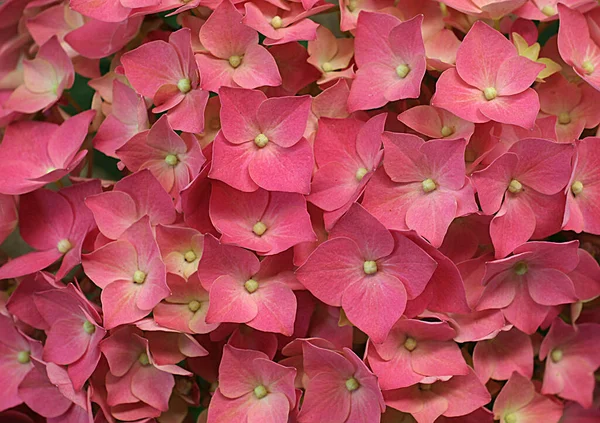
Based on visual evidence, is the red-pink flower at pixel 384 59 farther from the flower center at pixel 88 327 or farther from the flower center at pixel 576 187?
the flower center at pixel 88 327

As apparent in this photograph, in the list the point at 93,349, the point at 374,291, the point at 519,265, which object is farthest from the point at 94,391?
the point at 519,265

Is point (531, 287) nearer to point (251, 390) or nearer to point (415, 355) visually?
point (415, 355)

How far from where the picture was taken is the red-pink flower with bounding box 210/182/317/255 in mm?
551

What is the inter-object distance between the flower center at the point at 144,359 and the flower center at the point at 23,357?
135 mm

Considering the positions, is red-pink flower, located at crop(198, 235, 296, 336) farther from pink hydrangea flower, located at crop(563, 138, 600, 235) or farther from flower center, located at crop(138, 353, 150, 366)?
pink hydrangea flower, located at crop(563, 138, 600, 235)

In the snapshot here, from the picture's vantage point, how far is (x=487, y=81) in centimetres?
57

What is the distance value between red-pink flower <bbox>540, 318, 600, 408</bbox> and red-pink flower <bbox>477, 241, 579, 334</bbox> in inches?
1.8

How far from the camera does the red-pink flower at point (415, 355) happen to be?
558 millimetres

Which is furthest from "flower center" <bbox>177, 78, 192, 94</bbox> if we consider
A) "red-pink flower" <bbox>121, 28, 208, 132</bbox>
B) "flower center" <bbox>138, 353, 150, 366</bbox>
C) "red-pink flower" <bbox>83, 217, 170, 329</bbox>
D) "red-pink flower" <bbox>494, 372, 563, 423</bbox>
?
"red-pink flower" <bbox>494, 372, 563, 423</bbox>

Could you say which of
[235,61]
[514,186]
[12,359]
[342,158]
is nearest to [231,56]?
[235,61]

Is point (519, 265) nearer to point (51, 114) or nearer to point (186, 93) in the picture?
point (186, 93)

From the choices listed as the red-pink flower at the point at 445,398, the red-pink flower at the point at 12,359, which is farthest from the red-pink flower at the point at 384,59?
the red-pink flower at the point at 12,359

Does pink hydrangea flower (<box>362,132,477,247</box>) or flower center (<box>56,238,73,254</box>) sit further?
flower center (<box>56,238,73,254</box>)

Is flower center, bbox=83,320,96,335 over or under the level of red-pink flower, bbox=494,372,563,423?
over
